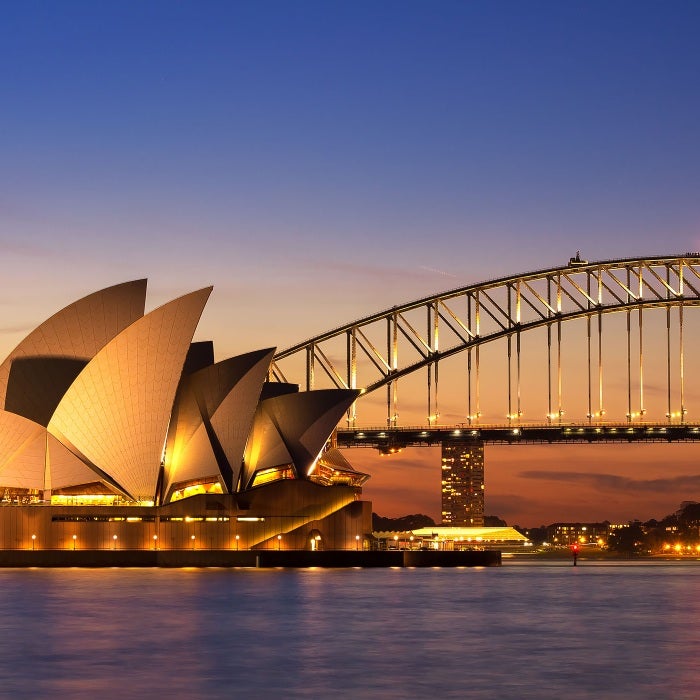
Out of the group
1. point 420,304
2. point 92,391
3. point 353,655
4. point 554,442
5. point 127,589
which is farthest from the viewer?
point 420,304

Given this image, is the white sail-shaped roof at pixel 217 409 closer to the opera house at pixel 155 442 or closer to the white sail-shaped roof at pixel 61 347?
the opera house at pixel 155 442

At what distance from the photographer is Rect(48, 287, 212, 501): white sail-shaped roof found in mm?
74625

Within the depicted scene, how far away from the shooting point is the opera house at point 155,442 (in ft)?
251

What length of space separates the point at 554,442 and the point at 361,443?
12777mm

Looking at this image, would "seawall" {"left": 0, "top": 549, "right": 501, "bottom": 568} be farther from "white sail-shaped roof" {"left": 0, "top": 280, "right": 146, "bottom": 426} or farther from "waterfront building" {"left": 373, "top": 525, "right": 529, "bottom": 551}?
"waterfront building" {"left": 373, "top": 525, "right": 529, "bottom": 551}

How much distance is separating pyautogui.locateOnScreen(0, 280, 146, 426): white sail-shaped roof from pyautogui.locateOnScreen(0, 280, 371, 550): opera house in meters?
0.05

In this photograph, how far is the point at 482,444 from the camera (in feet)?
325

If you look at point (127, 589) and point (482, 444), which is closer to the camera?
point (127, 589)

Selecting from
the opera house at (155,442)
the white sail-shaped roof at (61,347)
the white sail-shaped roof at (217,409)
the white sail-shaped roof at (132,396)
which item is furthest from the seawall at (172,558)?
the white sail-shaped roof at (61,347)

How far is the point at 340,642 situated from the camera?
36.5m

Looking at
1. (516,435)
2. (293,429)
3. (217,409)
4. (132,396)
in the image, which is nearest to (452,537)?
(516,435)

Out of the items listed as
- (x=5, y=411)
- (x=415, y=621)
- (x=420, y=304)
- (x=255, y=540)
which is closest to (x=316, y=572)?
(x=255, y=540)

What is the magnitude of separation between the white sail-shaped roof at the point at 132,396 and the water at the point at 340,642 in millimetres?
15702

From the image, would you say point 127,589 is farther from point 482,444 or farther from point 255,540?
point 482,444
